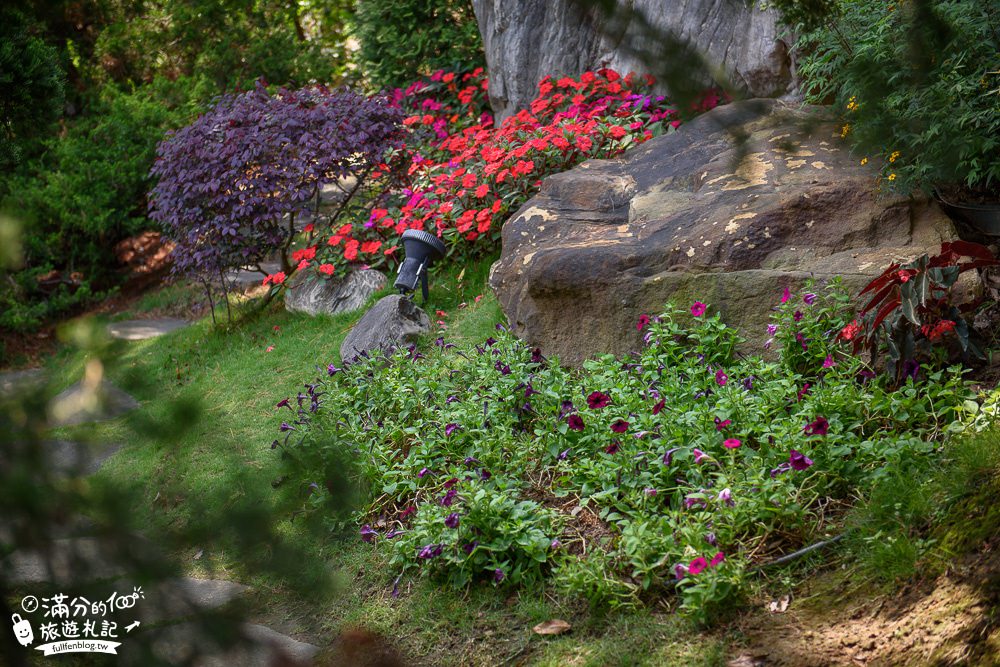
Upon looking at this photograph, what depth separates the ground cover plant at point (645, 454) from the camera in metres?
2.89

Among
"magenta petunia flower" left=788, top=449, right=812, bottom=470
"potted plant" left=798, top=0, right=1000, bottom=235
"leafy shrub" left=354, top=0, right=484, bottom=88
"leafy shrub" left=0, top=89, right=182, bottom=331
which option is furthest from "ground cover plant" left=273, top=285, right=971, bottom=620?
"leafy shrub" left=354, top=0, right=484, bottom=88

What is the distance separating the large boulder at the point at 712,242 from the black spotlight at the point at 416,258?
1.08 meters

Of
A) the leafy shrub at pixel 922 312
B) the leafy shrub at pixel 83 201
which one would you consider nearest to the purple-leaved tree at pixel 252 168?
the leafy shrub at pixel 83 201

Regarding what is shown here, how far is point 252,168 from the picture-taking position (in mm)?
6918

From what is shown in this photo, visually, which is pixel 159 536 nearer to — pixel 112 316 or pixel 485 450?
pixel 485 450

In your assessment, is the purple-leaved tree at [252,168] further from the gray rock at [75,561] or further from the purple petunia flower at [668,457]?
the gray rock at [75,561]

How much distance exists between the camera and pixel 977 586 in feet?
7.78

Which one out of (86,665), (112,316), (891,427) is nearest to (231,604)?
(86,665)


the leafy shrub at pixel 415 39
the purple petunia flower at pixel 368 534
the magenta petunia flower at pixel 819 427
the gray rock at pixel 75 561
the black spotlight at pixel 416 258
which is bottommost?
the purple petunia flower at pixel 368 534

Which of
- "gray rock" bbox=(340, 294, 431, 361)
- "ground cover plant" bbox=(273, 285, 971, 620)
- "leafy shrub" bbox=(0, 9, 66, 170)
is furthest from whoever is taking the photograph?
"gray rock" bbox=(340, 294, 431, 361)

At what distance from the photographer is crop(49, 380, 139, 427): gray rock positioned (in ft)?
4.49

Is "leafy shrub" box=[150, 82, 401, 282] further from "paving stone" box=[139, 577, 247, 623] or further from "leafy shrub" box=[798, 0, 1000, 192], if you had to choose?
"paving stone" box=[139, 577, 247, 623]

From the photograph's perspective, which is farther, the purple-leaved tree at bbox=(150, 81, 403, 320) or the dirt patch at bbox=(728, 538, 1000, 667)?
the purple-leaved tree at bbox=(150, 81, 403, 320)

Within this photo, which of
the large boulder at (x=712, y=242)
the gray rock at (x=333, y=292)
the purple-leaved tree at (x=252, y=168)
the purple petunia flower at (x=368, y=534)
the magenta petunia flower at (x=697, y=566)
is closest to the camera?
the magenta petunia flower at (x=697, y=566)
